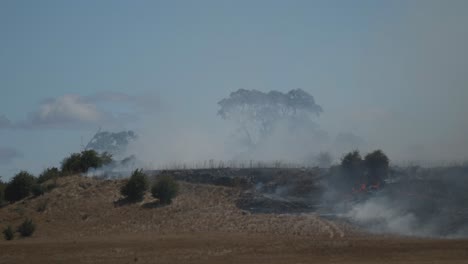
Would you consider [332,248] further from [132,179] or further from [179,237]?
[132,179]

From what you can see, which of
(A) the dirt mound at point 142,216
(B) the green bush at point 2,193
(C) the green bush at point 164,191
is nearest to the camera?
(A) the dirt mound at point 142,216

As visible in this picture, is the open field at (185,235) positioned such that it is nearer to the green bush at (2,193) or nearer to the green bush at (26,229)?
the green bush at (26,229)

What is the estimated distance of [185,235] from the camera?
42000mm

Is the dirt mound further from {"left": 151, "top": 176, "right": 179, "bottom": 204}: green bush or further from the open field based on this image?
{"left": 151, "top": 176, "right": 179, "bottom": 204}: green bush

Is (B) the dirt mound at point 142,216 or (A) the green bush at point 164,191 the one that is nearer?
(B) the dirt mound at point 142,216

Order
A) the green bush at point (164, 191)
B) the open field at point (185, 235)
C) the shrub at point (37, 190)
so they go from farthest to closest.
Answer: the shrub at point (37, 190)
the green bush at point (164, 191)
the open field at point (185, 235)

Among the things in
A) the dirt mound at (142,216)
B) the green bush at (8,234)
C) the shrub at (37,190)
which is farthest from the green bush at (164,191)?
the green bush at (8,234)

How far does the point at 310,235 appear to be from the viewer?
137 feet

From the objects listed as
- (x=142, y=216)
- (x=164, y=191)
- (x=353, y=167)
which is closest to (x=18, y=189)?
(x=164, y=191)

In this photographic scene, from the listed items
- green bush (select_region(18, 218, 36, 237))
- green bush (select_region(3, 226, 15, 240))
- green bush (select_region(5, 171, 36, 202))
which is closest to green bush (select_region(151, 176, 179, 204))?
green bush (select_region(5, 171, 36, 202))

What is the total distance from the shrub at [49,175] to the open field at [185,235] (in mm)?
3182

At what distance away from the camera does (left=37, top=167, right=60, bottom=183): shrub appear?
6669 centimetres

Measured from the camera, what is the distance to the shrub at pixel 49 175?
66.7m

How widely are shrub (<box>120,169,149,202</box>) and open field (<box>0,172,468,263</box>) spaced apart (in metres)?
0.88
